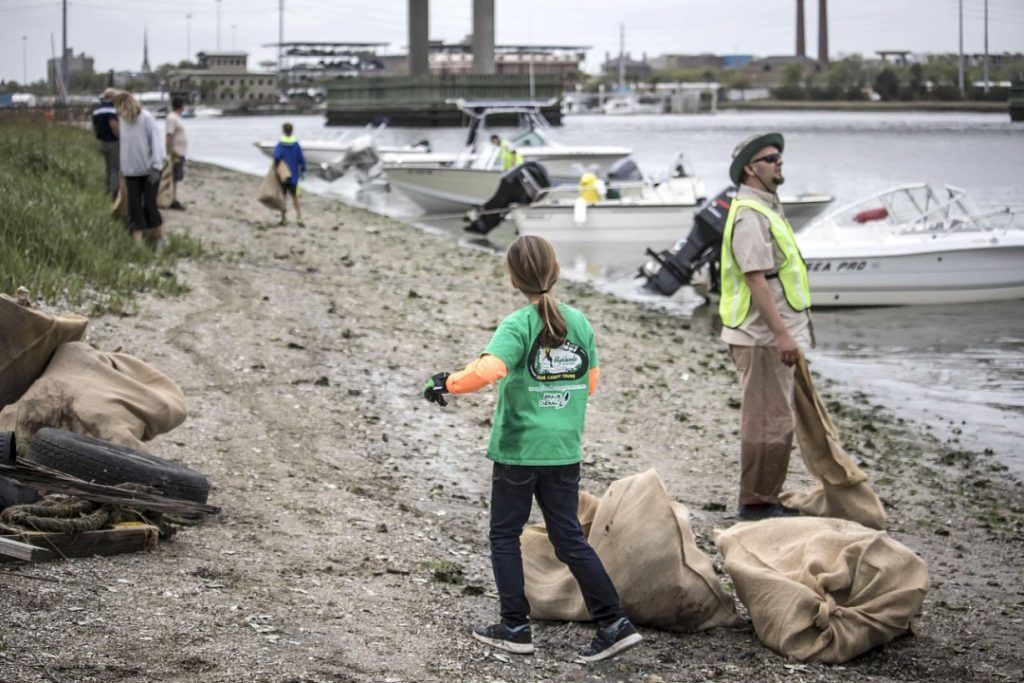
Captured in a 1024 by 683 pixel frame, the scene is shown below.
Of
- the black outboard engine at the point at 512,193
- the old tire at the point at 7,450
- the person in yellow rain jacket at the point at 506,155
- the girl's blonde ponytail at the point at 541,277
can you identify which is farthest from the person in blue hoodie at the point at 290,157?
the girl's blonde ponytail at the point at 541,277

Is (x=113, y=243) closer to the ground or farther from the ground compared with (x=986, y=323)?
farther from the ground

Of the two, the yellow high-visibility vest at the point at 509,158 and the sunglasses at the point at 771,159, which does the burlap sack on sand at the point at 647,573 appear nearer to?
the sunglasses at the point at 771,159

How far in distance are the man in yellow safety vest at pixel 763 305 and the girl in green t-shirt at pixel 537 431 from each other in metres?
2.09

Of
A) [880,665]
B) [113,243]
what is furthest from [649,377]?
[880,665]

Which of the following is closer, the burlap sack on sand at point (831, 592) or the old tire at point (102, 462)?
the burlap sack on sand at point (831, 592)

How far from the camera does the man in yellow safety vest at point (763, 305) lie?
649 centimetres

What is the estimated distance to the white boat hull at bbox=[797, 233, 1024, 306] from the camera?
17578mm

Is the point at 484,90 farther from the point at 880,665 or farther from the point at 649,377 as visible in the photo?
the point at 880,665

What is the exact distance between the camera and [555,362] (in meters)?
4.53

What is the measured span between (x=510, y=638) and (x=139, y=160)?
9207 mm

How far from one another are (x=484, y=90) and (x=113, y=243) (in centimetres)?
8599

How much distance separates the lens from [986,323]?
16.9 m

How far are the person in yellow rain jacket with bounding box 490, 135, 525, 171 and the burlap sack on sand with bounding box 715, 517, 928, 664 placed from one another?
83.8 feet

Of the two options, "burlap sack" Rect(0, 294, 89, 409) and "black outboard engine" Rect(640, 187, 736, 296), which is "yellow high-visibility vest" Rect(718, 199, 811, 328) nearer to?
"burlap sack" Rect(0, 294, 89, 409)
